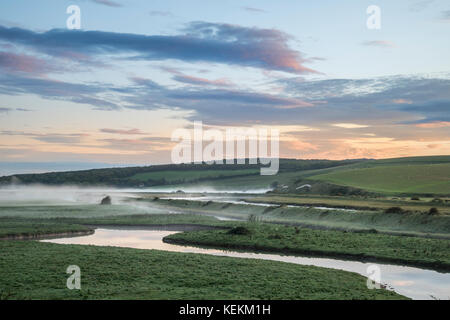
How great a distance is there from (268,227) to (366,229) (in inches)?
454

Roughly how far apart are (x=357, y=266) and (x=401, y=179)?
331 ft

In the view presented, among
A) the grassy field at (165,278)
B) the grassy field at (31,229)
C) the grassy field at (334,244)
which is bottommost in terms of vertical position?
the grassy field at (31,229)

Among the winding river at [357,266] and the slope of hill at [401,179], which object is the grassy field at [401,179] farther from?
the winding river at [357,266]

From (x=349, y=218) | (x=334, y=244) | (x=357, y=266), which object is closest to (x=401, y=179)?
(x=349, y=218)

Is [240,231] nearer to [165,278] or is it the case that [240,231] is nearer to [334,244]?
[334,244]

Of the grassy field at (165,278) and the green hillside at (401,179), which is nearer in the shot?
the grassy field at (165,278)

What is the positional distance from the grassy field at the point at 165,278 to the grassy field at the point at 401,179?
77.9 meters

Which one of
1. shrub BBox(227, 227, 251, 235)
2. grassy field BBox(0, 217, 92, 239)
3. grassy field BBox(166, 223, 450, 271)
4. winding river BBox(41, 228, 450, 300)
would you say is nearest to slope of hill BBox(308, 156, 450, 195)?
grassy field BBox(166, 223, 450, 271)

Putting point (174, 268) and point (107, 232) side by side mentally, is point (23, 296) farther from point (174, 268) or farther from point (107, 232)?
point (107, 232)

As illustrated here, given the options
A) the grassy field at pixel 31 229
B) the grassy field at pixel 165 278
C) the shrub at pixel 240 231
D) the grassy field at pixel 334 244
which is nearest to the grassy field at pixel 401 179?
the grassy field at pixel 334 244

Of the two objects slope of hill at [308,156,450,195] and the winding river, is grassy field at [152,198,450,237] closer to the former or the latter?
the winding river

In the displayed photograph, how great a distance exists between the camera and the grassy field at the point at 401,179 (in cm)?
11256

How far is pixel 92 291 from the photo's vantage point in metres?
27.3

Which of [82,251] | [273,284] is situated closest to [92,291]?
[273,284]
